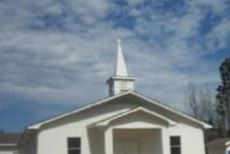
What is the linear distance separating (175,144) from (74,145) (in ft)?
18.6

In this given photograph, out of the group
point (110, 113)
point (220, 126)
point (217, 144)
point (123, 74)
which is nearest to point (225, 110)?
point (220, 126)

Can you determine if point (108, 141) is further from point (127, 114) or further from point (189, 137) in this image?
point (189, 137)

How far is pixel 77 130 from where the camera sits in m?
26.1

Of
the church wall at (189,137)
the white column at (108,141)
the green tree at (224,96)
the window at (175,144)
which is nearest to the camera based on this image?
the white column at (108,141)

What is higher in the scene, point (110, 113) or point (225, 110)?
point (225, 110)

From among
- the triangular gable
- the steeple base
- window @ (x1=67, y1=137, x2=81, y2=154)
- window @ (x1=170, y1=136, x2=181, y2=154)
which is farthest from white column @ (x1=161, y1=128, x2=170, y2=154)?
the steeple base

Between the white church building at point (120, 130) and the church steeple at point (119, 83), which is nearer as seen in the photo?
the white church building at point (120, 130)

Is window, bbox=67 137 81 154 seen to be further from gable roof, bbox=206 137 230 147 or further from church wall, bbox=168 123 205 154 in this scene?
gable roof, bbox=206 137 230 147

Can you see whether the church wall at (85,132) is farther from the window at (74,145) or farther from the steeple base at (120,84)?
the steeple base at (120,84)

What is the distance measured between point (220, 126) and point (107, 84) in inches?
1035

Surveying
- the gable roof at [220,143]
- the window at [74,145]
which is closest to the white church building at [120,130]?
the window at [74,145]

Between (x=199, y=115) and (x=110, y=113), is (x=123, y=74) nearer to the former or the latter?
(x=110, y=113)

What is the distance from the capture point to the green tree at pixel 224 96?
2206 inches

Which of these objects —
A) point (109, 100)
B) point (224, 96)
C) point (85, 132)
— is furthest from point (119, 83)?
point (224, 96)
